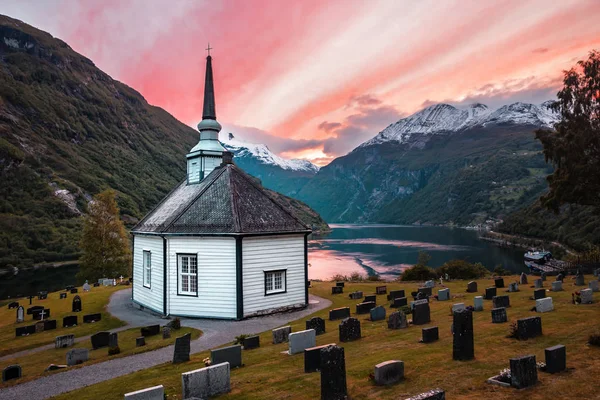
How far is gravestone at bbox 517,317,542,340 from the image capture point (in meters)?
13.3

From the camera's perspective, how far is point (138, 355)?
17344mm

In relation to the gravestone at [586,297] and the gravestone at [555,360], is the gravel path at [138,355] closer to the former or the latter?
the gravestone at [555,360]

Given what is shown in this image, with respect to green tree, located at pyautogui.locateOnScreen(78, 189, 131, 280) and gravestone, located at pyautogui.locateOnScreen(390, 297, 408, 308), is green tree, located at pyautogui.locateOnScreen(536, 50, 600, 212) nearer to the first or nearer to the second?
gravestone, located at pyautogui.locateOnScreen(390, 297, 408, 308)

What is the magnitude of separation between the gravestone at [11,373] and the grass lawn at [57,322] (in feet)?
19.2

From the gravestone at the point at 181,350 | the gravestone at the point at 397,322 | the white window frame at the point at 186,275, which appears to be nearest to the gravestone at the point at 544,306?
the gravestone at the point at 397,322

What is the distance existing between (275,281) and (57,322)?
13.8m

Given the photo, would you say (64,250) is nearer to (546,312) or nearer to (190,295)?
(190,295)

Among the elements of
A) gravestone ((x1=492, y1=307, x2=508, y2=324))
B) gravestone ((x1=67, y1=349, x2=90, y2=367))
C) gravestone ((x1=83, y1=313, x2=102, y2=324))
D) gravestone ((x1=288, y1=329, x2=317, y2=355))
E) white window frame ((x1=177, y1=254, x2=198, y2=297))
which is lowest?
gravestone ((x1=83, y1=313, x2=102, y2=324))

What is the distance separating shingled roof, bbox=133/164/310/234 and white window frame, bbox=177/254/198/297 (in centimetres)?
154

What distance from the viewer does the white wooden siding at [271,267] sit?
2361 centimetres

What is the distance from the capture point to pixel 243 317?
2319 cm

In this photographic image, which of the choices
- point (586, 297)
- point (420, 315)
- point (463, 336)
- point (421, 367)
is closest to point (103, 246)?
point (420, 315)

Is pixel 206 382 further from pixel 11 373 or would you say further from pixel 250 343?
pixel 11 373

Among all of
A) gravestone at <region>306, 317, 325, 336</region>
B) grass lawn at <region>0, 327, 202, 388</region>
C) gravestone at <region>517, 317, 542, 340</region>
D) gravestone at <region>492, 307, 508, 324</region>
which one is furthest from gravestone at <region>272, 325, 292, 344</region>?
gravestone at <region>517, 317, 542, 340</region>
